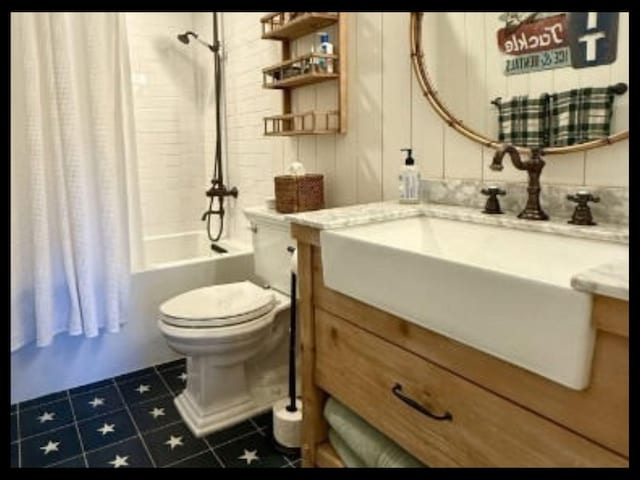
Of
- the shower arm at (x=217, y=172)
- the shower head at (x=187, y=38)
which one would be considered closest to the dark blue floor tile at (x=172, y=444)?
the shower arm at (x=217, y=172)

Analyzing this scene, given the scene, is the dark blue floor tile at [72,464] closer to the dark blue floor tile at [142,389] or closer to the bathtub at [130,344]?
the dark blue floor tile at [142,389]

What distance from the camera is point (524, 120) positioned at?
1.23 m

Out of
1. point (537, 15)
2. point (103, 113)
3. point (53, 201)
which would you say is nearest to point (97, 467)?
point (53, 201)

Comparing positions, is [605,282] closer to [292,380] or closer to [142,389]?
[292,380]

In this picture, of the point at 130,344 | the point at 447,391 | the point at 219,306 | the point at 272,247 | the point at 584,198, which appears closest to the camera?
the point at 447,391

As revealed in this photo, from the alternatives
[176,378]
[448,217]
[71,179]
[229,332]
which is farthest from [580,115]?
[176,378]

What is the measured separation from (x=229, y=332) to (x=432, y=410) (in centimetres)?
88

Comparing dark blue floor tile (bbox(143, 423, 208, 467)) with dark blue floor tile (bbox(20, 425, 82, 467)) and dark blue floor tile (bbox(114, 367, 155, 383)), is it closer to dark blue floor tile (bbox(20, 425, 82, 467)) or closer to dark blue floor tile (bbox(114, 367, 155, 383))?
dark blue floor tile (bbox(20, 425, 82, 467))

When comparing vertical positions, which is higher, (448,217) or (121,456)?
(448,217)

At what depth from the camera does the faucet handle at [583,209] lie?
1051 mm

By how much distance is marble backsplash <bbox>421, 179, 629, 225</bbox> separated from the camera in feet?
3.50

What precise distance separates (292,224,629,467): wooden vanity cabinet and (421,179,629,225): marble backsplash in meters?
0.49

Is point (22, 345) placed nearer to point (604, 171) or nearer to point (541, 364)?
point (541, 364)

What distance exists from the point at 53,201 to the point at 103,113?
1.20ft
